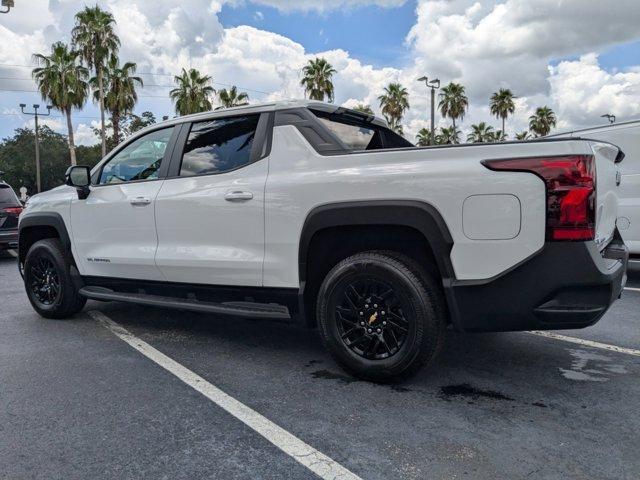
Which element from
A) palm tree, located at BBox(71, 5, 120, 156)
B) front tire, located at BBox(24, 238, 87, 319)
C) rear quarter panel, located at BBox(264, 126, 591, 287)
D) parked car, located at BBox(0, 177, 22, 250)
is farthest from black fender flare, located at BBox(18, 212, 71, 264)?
palm tree, located at BBox(71, 5, 120, 156)

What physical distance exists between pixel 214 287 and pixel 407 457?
2027mm

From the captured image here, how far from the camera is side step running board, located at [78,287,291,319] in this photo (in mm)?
3646

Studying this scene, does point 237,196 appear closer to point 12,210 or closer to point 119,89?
point 12,210

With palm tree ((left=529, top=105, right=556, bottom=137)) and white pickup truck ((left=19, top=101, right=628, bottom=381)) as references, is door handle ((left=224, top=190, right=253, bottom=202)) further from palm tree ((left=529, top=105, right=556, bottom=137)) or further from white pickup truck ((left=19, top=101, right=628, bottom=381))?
palm tree ((left=529, top=105, right=556, bottom=137))

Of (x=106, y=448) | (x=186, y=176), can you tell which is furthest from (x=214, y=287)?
(x=106, y=448)

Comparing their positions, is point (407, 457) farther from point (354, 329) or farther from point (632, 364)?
point (632, 364)

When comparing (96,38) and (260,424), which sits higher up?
(96,38)

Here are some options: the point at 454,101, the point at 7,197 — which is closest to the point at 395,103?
the point at 454,101

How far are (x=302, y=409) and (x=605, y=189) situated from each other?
87.9 inches

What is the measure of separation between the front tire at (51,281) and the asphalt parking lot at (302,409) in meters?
0.64

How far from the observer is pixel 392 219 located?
3.14 m

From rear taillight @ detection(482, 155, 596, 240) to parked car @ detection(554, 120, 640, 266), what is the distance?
403 cm

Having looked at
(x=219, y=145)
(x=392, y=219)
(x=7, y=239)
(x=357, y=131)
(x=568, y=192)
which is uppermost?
(x=357, y=131)

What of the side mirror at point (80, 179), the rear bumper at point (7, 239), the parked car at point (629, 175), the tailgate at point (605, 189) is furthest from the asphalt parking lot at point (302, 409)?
the rear bumper at point (7, 239)
